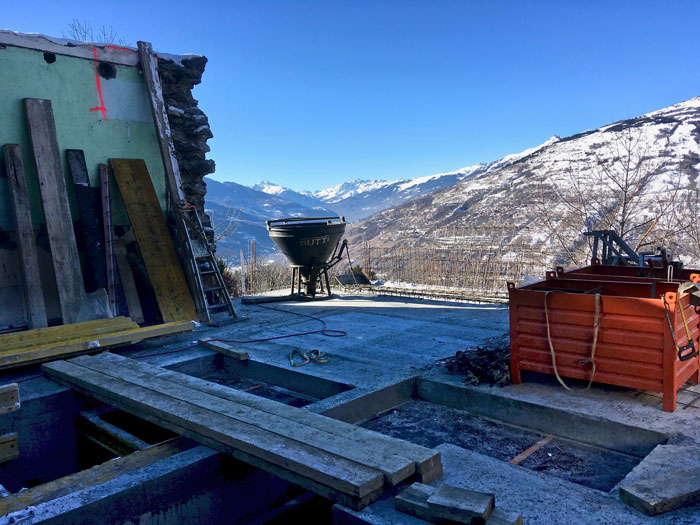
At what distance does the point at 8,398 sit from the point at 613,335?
4.34m

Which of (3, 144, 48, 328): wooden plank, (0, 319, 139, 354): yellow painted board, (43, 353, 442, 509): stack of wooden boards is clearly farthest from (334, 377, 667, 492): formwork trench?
(3, 144, 48, 328): wooden plank

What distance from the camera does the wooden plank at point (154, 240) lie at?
25.0 ft

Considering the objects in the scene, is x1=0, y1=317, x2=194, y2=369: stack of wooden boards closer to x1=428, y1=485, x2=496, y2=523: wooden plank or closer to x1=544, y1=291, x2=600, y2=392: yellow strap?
x1=544, y1=291, x2=600, y2=392: yellow strap

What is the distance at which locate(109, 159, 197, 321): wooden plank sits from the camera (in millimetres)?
7609

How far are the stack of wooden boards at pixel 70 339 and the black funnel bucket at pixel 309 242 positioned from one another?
3.30 meters

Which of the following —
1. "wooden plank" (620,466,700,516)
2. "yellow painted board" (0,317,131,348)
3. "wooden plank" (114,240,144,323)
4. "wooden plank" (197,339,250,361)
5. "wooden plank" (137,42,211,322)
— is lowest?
"wooden plank" (620,466,700,516)

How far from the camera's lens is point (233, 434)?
3.00 meters

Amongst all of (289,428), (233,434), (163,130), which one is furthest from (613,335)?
(163,130)

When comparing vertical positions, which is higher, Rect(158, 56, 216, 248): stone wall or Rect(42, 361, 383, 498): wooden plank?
Rect(158, 56, 216, 248): stone wall

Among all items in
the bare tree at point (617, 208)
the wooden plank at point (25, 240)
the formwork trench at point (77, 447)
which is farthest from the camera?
the bare tree at point (617, 208)

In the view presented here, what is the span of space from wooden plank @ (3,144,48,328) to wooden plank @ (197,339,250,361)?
90.2 inches

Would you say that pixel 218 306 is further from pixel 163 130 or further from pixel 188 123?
pixel 188 123

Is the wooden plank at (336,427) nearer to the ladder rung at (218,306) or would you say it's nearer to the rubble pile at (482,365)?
the rubble pile at (482,365)

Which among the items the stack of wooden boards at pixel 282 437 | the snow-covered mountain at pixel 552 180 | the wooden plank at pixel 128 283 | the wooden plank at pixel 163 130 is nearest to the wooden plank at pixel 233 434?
the stack of wooden boards at pixel 282 437
